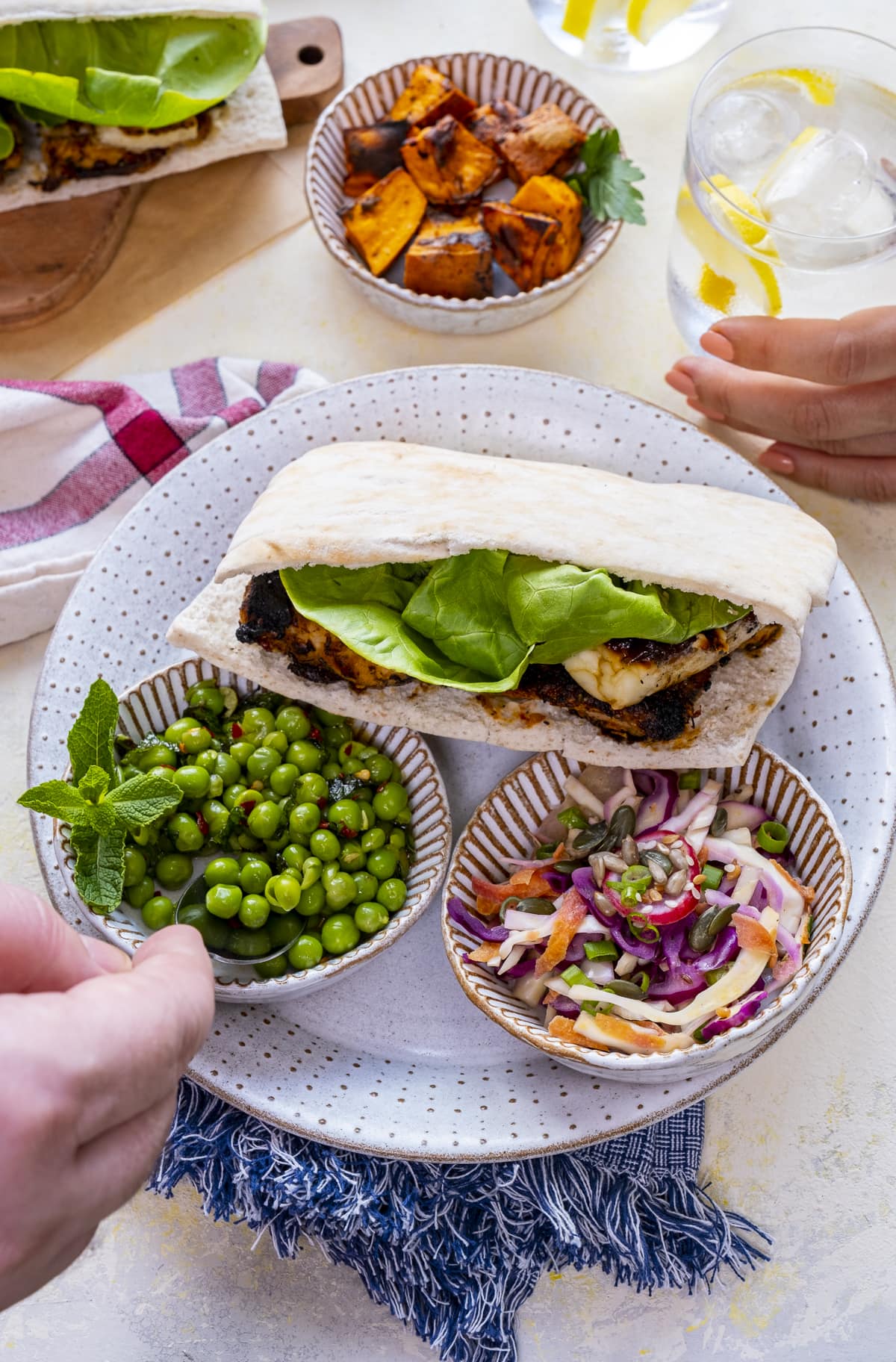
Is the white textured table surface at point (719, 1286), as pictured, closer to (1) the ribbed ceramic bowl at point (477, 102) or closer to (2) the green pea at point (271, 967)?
(2) the green pea at point (271, 967)

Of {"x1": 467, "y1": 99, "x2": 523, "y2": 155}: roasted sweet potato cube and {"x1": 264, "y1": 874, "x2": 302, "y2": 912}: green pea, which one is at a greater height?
{"x1": 467, "y1": 99, "x2": 523, "y2": 155}: roasted sweet potato cube

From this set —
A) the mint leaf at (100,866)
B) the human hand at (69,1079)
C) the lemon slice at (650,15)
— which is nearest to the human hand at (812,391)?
the lemon slice at (650,15)

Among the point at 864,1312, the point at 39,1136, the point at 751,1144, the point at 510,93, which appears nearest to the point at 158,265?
the point at 510,93

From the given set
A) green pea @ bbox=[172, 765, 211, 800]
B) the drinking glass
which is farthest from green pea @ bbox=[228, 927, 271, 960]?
the drinking glass

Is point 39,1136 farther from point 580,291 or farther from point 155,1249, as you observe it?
point 580,291

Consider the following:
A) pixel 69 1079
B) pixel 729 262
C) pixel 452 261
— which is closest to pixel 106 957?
pixel 69 1079

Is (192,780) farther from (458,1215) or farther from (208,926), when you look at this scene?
(458,1215)

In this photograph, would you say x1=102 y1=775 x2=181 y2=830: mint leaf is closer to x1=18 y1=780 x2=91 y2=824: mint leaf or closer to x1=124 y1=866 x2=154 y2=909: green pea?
x1=18 y1=780 x2=91 y2=824: mint leaf
